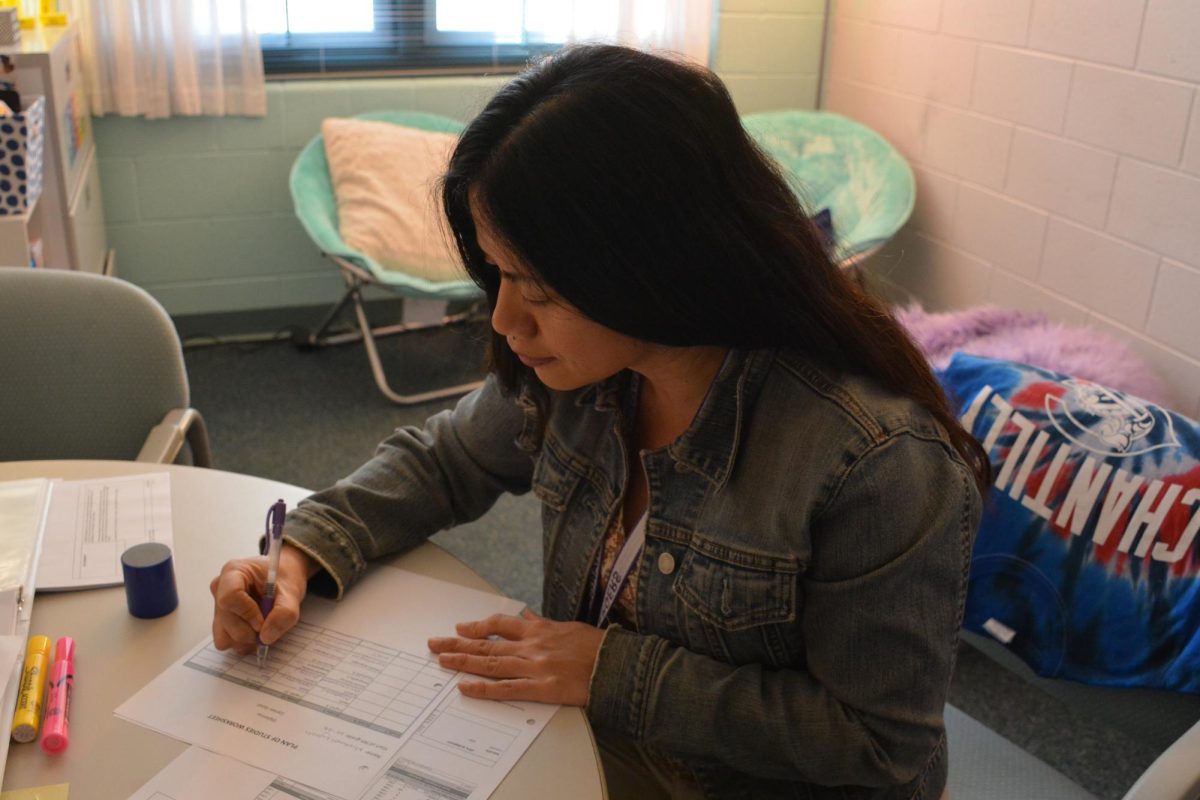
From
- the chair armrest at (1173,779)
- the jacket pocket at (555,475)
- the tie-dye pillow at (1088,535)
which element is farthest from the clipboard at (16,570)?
the tie-dye pillow at (1088,535)

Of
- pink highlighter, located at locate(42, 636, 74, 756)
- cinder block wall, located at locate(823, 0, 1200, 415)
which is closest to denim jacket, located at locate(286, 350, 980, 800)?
pink highlighter, located at locate(42, 636, 74, 756)

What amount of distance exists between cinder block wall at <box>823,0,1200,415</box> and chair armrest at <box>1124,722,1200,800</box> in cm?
109

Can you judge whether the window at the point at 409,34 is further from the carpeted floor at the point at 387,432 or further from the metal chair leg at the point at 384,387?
the carpeted floor at the point at 387,432

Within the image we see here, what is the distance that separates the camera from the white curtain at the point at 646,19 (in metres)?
3.70

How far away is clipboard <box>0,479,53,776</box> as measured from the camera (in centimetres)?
100

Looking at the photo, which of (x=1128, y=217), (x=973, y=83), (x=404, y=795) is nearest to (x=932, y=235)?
(x=973, y=83)

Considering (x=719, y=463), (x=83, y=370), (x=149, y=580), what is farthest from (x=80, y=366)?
(x=719, y=463)

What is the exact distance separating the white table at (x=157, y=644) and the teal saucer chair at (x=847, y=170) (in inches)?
84.5

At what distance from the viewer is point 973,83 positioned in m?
3.16

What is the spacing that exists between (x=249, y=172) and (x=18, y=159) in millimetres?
1386

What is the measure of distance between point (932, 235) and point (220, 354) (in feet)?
7.46

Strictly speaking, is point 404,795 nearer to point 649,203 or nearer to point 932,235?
point 649,203

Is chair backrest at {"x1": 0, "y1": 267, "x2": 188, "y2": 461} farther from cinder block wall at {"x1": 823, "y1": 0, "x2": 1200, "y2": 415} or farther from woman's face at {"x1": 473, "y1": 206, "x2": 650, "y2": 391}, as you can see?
cinder block wall at {"x1": 823, "y1": 0, "x2": 1200, "y2": 415}

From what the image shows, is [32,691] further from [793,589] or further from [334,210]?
[334,210]
